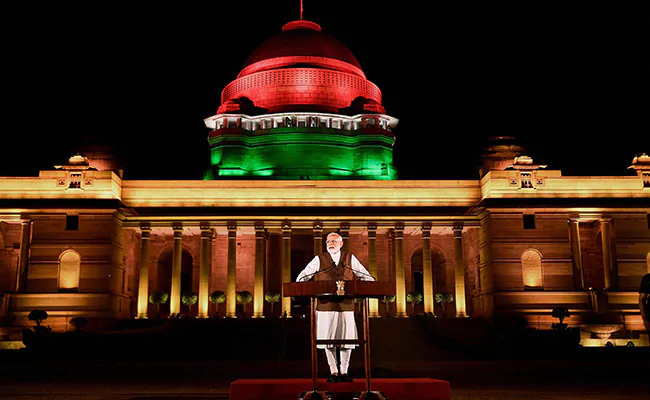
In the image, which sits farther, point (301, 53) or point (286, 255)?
point (301, 53)

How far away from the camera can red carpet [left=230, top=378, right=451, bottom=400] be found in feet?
40.9

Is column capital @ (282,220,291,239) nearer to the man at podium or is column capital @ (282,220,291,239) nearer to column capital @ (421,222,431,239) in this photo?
column capital @ (421,222,431,239)

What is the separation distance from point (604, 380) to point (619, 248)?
2481cm

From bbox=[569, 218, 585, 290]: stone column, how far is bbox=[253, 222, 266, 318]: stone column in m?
18.9

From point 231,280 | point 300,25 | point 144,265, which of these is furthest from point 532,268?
point 300,25

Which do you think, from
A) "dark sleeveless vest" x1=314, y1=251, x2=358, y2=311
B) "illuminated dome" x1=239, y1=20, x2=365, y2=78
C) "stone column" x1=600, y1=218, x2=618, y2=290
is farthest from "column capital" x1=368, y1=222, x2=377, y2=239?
"dark sleeveless vest" x1=314, y1=251, x2=358, y2=311

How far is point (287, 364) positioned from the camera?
94.0ft

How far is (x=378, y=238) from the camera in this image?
165ft

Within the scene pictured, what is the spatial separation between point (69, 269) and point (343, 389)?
3343 cm

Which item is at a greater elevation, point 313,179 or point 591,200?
point 313,179

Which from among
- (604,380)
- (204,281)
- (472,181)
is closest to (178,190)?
(204,281)

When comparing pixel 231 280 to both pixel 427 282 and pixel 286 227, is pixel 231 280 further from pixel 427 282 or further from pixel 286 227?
pixel 427 282

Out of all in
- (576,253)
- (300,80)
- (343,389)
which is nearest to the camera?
(343,389)

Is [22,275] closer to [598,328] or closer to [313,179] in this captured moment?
[313,179]
